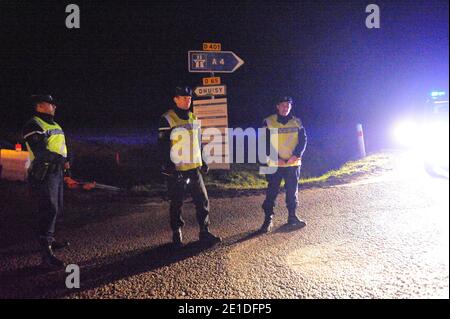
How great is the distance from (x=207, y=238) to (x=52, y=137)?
2.20m

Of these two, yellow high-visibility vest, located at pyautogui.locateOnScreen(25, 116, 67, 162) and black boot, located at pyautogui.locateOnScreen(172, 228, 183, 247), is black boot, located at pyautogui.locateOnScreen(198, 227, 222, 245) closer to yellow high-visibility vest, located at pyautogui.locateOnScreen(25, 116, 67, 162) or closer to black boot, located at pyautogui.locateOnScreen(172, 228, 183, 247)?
black boot, located at pyautogui.locateOnScreen(172, 228, 183, 247)

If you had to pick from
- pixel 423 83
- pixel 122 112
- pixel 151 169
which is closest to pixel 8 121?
pixel 122 112

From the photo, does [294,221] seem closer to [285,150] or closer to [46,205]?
[285,150]

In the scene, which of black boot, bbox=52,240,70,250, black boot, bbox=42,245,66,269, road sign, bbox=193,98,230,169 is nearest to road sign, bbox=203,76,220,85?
road sign, bbox=193,98,230,169

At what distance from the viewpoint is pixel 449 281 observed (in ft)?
8.97

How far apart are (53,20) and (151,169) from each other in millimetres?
12536

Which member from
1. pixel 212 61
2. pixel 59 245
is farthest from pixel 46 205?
pixel 212 61

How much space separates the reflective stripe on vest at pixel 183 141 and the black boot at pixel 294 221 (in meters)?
1.57

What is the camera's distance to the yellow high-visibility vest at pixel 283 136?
166 inches

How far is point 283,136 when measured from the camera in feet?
13.8

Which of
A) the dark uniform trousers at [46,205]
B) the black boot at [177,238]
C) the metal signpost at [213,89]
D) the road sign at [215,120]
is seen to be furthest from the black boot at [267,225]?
the road sign at [215,120]

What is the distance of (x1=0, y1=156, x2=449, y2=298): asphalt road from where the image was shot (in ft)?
8.91

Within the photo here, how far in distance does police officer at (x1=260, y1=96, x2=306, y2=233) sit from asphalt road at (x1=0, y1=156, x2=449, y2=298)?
1.04 ft
